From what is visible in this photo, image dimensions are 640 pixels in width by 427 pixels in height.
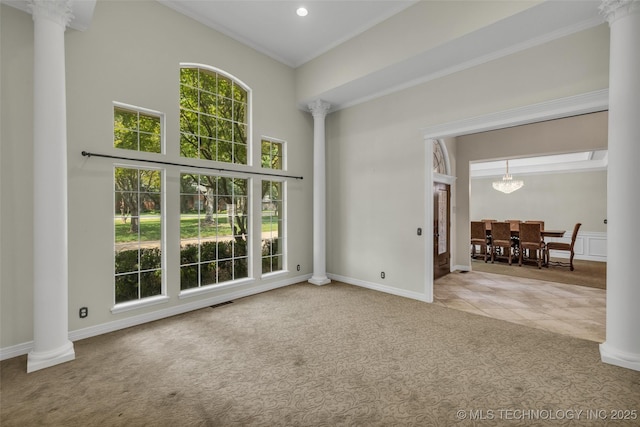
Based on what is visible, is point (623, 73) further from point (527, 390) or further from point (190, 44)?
point (190, 44)

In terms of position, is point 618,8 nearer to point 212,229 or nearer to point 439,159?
point 439,159

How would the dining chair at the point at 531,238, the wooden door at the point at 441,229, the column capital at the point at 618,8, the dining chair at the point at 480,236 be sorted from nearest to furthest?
1. the column capital at the point at 618,8
2. the wooden door at the point at 441,229
3. the dining chair at the point at 531,238
4. the dining chair at the point at 480,236

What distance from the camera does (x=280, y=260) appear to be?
5.17m

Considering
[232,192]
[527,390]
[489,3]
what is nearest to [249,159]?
[232,192]

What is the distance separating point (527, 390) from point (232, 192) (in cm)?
415

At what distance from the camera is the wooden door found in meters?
5.69

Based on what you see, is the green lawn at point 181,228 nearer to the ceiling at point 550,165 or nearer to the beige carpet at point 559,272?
the beige carpet at point 559,272

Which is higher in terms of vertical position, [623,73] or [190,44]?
[190,44]

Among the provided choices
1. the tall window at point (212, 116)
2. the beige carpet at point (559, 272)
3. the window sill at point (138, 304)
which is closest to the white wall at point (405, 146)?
the tall window at point (212, 116)

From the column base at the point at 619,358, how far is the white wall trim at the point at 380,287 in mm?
1954

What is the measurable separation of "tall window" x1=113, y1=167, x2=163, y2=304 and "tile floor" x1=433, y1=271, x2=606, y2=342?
409 cm

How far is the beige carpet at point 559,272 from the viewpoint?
217 inches

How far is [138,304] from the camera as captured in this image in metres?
3.36

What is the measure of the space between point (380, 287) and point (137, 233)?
147 inches
